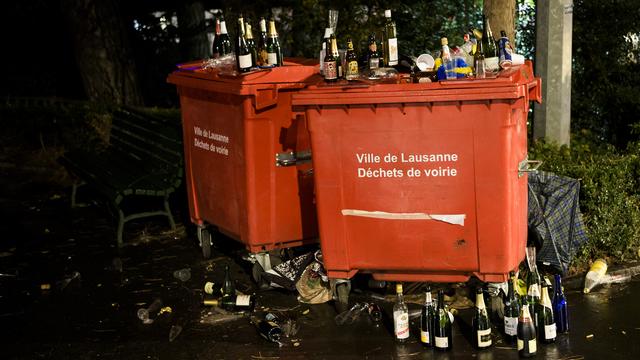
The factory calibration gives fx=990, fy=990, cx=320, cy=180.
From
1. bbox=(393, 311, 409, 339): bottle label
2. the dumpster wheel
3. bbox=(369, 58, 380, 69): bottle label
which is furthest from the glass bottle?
bbox=(393, 311, 409, 339): bottle label

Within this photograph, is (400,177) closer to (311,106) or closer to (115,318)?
(311,106)

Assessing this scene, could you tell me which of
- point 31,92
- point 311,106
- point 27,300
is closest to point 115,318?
point 27,300

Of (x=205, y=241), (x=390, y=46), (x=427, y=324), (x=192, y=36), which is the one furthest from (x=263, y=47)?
(x=192, y=36)

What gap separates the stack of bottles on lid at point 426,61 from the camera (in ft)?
19.4

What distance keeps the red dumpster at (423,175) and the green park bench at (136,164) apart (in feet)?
8.20

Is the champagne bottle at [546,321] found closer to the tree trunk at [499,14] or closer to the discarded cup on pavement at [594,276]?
the discarded cup on pavement at [594,276]

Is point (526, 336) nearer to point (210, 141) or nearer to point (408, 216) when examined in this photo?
point (408, 216)

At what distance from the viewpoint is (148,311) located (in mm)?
6684

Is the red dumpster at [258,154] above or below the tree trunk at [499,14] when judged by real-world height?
below

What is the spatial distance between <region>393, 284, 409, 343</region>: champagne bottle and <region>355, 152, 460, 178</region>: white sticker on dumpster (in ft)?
2.30

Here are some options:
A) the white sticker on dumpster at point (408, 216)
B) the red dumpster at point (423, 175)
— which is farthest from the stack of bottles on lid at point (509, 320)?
the white sticker on dumpster at point (408, 216)

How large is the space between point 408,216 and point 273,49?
6.35 ft

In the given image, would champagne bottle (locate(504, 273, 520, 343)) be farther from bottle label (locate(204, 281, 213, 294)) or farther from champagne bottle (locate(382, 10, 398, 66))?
bottle label (locate(204, 281, 213, 294))

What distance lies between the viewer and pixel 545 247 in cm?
678
